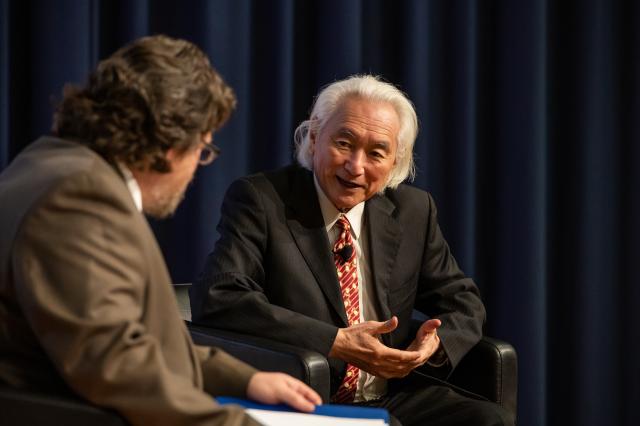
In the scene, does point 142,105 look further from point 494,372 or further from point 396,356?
point 494,372

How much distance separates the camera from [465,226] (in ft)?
12.2

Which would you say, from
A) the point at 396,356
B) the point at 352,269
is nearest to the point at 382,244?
the point at 352,269

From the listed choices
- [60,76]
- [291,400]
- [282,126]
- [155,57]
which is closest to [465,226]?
[282,126]

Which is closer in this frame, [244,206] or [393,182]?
[244,206]

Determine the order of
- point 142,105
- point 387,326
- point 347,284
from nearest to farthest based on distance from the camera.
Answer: point 142,105 → point 387,326 → point 347,284

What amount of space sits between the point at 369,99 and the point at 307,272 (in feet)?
1.73

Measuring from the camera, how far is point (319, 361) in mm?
2188

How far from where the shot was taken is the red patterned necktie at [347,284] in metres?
2.63

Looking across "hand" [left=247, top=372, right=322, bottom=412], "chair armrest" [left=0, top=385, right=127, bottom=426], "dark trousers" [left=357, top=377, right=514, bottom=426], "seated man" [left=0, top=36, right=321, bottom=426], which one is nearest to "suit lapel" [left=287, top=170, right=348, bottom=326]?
"dark trousers" [left=357, top=377, right=514, bottom=426]

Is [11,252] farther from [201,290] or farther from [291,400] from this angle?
[201,290]

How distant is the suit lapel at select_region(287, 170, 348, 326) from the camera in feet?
8.61

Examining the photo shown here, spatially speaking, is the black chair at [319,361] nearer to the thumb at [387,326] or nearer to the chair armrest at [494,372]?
the chair armrest at [494,372]

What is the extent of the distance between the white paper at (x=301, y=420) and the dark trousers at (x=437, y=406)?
0.81m

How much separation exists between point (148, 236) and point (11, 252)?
21 cm
